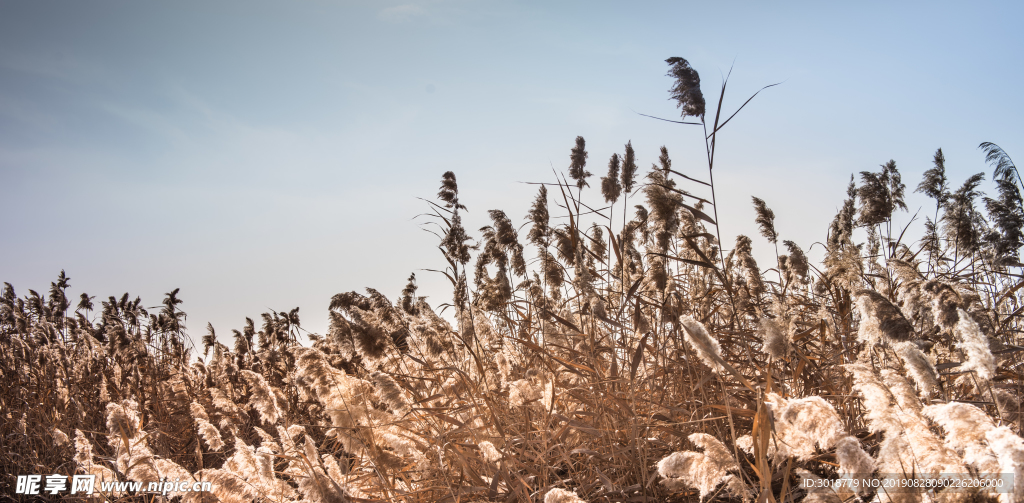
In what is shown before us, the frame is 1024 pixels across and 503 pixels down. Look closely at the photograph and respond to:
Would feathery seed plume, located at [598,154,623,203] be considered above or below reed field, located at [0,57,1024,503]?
above

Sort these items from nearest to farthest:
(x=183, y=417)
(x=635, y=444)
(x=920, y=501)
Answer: (x=920, y=501)
(x=635, y=444)
(x=183, y=417)

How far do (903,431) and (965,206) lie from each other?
5.20 metres

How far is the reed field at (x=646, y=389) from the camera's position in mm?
1551

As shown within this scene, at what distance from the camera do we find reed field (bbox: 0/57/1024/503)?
1551mm

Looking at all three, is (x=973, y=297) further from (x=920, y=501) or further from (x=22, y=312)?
(x=22, y=312)

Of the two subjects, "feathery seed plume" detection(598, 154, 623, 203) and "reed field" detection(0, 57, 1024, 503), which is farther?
"feathery seed plume" detection(598, 154, 623, 203)

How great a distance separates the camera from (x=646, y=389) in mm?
3223

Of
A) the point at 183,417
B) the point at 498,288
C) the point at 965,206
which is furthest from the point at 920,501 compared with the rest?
the point at 183,417

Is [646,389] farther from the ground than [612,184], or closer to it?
closer to it

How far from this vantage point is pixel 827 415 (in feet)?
4.62

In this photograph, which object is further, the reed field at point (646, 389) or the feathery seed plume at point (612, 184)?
the feathery seed plume at point (612, 184)

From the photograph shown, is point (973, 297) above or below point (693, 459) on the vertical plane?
above

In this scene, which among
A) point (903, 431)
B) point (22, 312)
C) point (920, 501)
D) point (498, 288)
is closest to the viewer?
point (920, 501)

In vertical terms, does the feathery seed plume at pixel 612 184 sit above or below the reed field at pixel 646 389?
above
